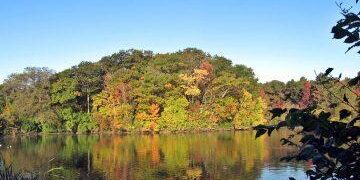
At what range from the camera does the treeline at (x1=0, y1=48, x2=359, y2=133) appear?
43281mm

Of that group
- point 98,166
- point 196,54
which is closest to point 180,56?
point 196,54

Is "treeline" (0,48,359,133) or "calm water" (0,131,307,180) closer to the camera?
"calm water" (0,131,307,180)

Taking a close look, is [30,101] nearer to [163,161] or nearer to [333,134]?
[163,161]

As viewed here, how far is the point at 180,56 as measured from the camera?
4512 centimetres

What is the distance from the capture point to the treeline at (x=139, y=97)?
4328 centimetres

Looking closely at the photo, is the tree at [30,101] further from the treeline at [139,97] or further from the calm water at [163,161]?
the calm water at [163,161]

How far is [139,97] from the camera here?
4322 centimetres

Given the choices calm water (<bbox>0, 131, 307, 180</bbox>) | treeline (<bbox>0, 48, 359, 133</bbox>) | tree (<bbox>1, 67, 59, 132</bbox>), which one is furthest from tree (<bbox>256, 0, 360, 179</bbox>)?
tree (<bbox>1, 67, 59, 132</bbox>)

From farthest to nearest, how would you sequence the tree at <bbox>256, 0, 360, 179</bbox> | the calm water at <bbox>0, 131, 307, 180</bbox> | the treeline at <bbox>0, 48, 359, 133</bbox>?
the treeline at <bbox>0, 48, 359, 133</bbox>
the calm water at <bbox>0, 131, 307, 180</bbox>
the tree at <bbox>256, 0, 360, 179</bbox>

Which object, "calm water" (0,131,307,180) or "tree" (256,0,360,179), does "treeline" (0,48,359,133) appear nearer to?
"calm water" (0,131,307,180)

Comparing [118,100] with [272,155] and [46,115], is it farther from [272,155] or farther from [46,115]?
[272,155]

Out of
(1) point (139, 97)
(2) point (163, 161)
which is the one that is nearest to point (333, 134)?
(2) point (163, 161)

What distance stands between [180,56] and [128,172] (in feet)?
88.1

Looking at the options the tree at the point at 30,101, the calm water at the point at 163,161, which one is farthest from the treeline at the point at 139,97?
the calm water at the point at 163,161
